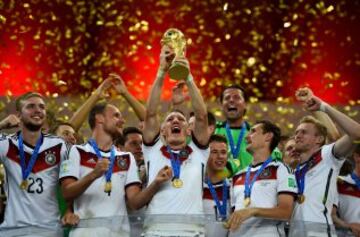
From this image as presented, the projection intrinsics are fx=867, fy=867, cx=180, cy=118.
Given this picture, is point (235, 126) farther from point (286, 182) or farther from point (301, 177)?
point (286, 182)

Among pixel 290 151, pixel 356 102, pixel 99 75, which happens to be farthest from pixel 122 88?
pixel 356 102

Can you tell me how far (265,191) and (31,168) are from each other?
1468mm

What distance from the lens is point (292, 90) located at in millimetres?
10312

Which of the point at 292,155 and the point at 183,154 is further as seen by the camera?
the point at 292,155

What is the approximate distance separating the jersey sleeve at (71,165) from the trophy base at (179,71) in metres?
0.79

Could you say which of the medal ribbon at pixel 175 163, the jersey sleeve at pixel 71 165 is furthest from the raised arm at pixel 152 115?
the jersey sleeve at pixel 71 165

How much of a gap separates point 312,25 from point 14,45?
3.55 meters

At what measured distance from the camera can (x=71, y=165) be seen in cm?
540

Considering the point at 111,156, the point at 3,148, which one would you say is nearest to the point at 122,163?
the point at 111,156

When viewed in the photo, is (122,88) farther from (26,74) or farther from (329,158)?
(26,74)

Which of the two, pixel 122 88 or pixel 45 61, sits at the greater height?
pixel 45 61

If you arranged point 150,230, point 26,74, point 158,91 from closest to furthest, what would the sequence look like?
point 150,230 < point 158,91 < point 26,74

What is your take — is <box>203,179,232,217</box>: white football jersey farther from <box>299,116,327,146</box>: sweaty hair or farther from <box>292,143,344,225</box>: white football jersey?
<box>299,116,327,146</box>: sweaty hair

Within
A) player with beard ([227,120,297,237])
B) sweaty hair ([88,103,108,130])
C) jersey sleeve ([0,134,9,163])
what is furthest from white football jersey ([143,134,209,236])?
jersey sleeve ([0,134,9,163])
